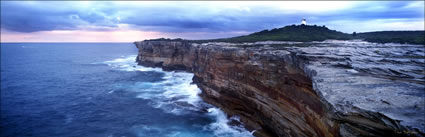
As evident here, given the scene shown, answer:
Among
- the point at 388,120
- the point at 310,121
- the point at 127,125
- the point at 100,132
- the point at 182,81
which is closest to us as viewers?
the point at 388,120

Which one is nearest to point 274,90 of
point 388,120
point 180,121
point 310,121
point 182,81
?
point 310,121

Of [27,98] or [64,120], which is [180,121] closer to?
[64,120]

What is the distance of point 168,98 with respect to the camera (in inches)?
1266

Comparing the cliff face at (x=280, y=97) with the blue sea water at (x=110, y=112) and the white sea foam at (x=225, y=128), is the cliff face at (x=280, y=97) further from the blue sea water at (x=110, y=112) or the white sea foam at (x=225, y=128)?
the blue sea water at (x=110, y=112)

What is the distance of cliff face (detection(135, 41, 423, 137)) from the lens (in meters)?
6.50

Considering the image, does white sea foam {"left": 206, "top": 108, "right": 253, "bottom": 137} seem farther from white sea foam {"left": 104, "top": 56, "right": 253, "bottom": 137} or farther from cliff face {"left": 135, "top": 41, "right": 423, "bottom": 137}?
cliff face {"left": 135, "top": 41, "right": 423, "bottom": 137}

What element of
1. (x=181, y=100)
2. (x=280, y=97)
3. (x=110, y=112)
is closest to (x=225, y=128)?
(x=280, y=97)

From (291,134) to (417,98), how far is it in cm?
928

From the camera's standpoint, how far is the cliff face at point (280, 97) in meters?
6.50

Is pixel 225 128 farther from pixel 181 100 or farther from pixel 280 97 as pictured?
pixel 181 100

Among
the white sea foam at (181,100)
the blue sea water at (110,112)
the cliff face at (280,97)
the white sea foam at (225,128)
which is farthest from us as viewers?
the white sea foam at (181,100)

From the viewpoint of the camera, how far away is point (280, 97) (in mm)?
16891

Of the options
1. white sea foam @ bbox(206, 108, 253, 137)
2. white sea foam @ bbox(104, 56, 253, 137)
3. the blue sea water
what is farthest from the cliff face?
the blue sea water

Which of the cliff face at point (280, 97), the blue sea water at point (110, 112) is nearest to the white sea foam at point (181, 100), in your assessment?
the blue sea water at point (110, 112)
